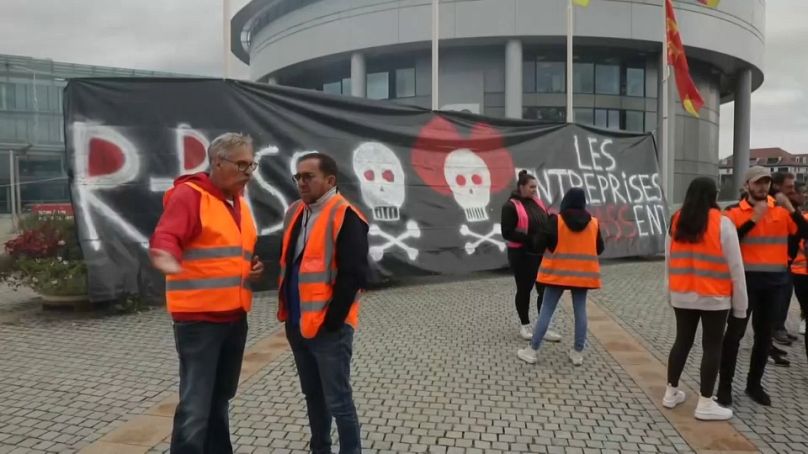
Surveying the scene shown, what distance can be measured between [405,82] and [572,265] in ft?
82.4

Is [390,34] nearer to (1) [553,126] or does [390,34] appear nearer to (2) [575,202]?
(1) [553,126]

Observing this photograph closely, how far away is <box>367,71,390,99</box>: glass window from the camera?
29520 mm

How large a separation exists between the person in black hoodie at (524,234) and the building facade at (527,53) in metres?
21.0

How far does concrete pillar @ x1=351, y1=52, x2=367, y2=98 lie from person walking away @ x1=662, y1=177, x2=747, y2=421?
25.4m

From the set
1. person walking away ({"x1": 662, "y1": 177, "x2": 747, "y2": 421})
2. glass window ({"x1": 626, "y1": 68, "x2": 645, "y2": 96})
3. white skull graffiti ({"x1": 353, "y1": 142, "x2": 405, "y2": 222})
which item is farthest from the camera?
glass window ({"x1": 626, "y1": 68, "x2": 645, "y2": 96})

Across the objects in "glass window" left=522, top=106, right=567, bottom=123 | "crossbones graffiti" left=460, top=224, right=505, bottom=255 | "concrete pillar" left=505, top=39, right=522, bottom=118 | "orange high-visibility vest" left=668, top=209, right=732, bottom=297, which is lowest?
"crossbones graffiti" left=460, top=224, right=505, bottom=255

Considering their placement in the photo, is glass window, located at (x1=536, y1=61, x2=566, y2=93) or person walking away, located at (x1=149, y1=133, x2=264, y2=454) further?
glass window, located at (x1=536, y1=61, x2=566, y2=93)

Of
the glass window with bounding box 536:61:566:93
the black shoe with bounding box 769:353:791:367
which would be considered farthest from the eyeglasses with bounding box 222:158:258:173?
the glass window with bounding box 536:61:566:93

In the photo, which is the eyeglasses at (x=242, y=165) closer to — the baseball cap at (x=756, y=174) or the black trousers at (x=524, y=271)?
the baseball cap at (x=756, y=174)

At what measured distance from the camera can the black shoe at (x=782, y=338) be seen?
5.90 meters

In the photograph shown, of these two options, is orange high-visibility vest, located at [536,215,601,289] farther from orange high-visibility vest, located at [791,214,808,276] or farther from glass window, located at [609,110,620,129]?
glass window, located at [609,110,620,129]

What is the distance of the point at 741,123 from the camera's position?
32844mm

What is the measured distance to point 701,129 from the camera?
30.4 meters

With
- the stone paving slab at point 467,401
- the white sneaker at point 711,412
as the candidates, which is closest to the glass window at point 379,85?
the stone paving slab at point 467,401
